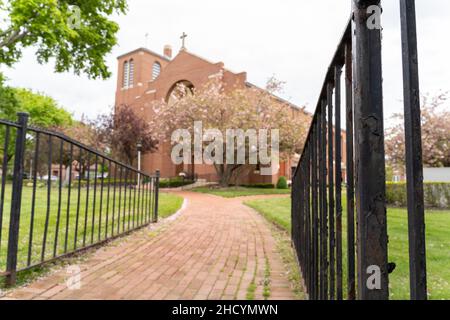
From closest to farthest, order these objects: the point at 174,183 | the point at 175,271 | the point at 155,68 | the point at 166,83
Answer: the point at 175,271 → the point at 174,183 → the point at 166,83 → the point at 155,68

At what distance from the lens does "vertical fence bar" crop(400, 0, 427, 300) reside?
586 mm

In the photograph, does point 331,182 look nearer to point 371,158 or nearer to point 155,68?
point 371,158

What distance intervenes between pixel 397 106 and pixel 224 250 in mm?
3411

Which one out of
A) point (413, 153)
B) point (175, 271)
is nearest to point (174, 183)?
point (175, 271)

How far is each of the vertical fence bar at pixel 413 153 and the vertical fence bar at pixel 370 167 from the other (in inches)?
5.1

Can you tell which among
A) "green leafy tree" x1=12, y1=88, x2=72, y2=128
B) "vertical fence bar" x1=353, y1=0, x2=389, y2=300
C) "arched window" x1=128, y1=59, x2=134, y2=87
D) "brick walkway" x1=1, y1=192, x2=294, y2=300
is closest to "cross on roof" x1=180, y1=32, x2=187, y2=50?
"arched window" x1=128, y1=59, x2=134, y2=87

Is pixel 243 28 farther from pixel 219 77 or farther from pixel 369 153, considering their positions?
pixel 219 77

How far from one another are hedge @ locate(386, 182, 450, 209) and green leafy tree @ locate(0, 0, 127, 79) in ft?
31.5

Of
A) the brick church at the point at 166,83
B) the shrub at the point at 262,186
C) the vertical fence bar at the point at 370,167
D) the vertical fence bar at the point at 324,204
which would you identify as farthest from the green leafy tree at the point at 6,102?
the vertical fence bar at the point at 370,167

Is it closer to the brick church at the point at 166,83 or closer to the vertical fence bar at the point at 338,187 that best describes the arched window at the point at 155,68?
the brick church at the point at 166,83

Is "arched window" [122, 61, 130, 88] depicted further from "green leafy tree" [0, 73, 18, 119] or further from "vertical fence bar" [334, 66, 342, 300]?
"vertical fence bar" [334, 66, 342, 300]

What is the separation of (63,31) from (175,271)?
8.55 metres

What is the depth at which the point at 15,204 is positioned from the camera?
7.89ft
